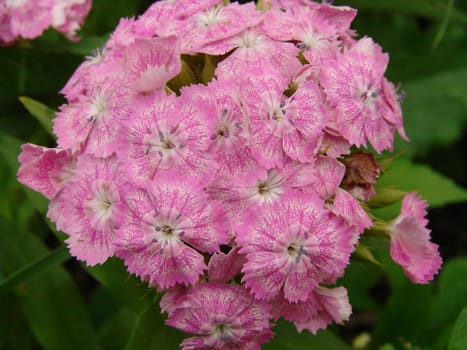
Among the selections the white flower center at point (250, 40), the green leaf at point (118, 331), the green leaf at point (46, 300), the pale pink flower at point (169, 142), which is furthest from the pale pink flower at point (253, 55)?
the green leaf at point (118, 331)

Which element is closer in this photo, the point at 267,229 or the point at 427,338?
the point at 267,229

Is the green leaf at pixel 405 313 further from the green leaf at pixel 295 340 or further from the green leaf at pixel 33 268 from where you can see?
the green leaf at pixel 33 268

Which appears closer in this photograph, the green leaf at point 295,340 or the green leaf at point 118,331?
the green leaf at point 295,340

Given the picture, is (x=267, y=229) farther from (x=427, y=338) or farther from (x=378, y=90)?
(x=427, y=338)

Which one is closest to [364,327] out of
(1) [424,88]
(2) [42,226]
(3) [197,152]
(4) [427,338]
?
(4) [427,338]

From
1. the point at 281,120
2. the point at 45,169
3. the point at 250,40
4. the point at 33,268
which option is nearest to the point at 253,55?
the point at 250,40

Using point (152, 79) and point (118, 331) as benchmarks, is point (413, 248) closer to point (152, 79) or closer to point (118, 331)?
point (152, 79)
